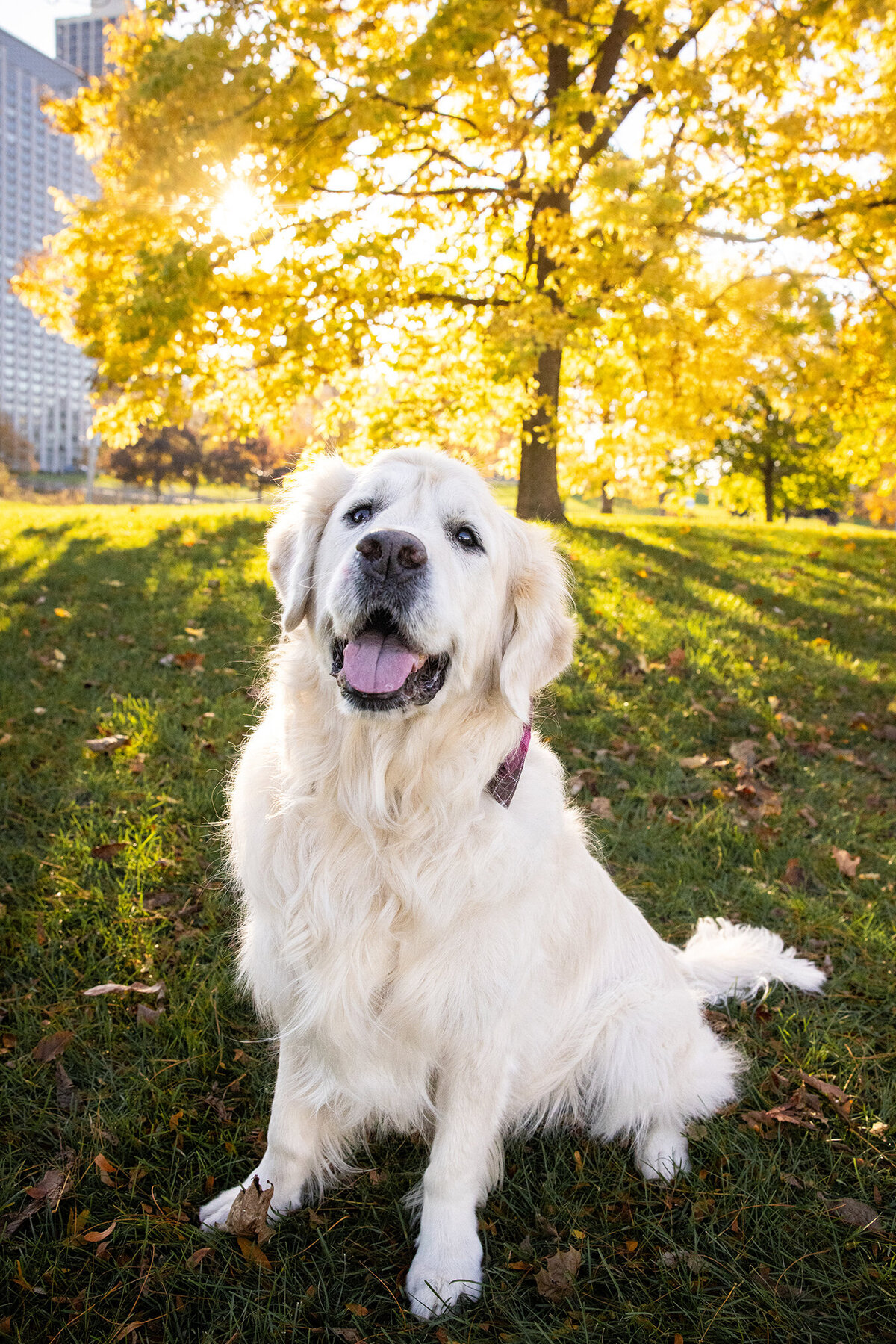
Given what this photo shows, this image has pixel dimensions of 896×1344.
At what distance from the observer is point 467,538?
2.13 metres

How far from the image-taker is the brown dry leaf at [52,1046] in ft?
7.67

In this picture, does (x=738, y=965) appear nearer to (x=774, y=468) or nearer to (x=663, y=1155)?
(x=663, y=1155)

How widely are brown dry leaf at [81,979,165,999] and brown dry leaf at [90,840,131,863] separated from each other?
67cm

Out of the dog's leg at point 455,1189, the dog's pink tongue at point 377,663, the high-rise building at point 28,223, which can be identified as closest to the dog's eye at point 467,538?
the dog's pink tongue at point 377,663

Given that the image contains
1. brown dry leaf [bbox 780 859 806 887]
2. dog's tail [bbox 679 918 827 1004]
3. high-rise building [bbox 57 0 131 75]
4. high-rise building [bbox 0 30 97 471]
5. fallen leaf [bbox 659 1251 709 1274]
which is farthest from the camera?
high-rise building [bbox 0 30 97 471]

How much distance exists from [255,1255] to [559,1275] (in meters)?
0.75

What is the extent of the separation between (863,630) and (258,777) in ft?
23.2

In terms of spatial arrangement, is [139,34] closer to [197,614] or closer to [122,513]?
[122,513]

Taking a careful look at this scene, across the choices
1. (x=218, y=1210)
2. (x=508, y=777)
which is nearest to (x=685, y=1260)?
(x=218, y=1210)

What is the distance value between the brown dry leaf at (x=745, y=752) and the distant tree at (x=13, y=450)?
223ft

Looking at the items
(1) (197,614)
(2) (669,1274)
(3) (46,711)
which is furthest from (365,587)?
(1) (197,614)

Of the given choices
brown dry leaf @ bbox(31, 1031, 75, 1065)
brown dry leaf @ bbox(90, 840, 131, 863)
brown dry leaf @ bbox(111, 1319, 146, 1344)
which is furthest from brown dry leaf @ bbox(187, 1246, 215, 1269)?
brown dry leaf @ bbox(90, 840, 131, 863)

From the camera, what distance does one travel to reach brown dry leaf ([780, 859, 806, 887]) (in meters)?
3.67

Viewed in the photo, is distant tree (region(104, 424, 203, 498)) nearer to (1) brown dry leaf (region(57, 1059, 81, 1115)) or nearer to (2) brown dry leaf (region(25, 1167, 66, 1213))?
(1) brown dry leaf (region(57, 1059, 81, 1115))
